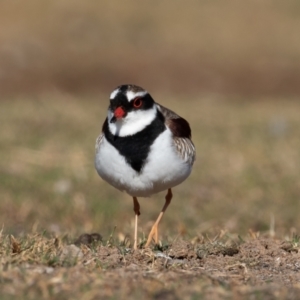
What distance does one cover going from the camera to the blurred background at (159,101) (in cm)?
884

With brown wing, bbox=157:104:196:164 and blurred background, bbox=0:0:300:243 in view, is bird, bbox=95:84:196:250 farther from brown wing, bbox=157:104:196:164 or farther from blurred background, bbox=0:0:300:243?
blurred background, bbox=0:0:300:243

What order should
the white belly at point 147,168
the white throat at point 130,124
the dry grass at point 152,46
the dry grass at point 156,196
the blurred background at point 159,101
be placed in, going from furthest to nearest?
the dry grass at point 152,46 → the blurred background at point 159,101 → the dry grass at point 156,196 → the white throat at point 130,124 → the white belly at point 147,168

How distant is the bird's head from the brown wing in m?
0.22

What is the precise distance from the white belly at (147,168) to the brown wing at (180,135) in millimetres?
89

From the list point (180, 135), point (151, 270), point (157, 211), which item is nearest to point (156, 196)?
point (157, 211)

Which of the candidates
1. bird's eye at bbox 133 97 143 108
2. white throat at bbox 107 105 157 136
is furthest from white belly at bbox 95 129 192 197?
bird's eye at bbox 133 97 143 108

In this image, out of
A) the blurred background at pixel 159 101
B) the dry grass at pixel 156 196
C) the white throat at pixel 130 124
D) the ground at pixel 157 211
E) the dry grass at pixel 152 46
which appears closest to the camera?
the ground at pixel 157 211

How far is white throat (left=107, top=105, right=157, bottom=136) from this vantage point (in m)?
5.30

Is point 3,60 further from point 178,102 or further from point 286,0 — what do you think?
point 286,0

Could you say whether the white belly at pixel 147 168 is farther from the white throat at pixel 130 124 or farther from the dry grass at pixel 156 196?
the dry grass at pixel 156 196

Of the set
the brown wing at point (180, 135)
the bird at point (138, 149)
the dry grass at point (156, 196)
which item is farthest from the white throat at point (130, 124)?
the dry grass at point (156, 196)

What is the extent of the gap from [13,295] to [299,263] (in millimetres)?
2259

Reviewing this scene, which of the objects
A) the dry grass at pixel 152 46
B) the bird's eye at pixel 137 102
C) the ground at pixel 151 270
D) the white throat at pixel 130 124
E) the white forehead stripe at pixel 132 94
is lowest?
the ground at pixel 151 270

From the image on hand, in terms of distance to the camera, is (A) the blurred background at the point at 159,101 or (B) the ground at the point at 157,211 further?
(A) the blurred background at the point at 159,101
